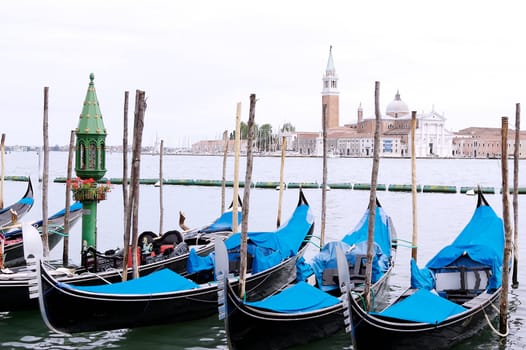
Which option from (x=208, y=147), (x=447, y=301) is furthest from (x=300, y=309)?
(x=208, y=147)

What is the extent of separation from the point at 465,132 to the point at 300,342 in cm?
10080

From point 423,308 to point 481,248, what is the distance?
171cm

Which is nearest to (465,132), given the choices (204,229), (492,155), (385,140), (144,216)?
(492,155)

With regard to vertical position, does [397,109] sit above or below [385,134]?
above

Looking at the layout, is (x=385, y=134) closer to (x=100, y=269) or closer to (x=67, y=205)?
(x=67, y=205)

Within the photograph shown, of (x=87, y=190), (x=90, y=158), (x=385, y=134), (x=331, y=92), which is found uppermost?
(x=331, y=92)

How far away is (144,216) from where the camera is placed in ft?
66.1

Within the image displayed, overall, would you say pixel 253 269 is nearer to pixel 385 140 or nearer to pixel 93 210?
pixel 93 210

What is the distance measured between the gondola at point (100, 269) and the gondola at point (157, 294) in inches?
14.6

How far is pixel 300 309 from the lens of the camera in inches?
261

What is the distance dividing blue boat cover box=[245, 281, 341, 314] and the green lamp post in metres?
3.50

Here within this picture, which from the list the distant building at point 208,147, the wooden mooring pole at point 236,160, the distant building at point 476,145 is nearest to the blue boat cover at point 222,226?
the wooden mooring pole at point 236,160

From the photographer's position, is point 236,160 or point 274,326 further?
point 236,160

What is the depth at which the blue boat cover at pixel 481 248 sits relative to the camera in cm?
771
